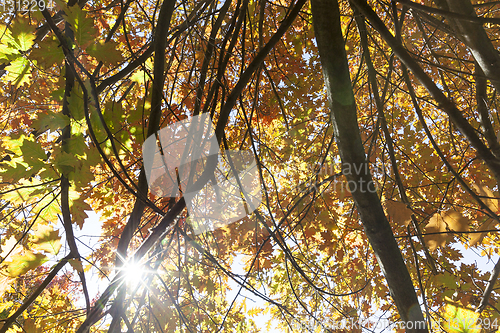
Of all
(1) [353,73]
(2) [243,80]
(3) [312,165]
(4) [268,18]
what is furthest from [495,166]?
(1) [353,73]

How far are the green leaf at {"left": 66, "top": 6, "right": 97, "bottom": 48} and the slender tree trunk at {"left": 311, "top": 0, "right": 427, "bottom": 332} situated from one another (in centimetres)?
91

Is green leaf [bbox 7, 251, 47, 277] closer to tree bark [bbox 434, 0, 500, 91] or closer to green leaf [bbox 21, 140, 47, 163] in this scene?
green leaf [bbox 21, 140, 47, 163]

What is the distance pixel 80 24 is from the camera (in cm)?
87

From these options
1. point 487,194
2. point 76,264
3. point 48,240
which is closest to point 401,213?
point 487,194

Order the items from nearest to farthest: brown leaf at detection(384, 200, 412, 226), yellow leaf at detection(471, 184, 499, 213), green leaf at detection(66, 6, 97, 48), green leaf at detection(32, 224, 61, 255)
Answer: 1. green leaf at detection(66, 6, 97, 48)
2. green leaf at detection(32, 224, 61, 255)
3. yellow leaf at detection(471, 184, 499, 213)
4. brown leaf at detection(384, 200, 412, 226)

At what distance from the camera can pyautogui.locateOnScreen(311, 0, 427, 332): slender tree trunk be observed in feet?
3.82

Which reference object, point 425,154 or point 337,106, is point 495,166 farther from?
point 425,154

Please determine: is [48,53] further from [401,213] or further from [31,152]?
[401,213]

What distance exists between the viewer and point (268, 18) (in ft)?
10.6

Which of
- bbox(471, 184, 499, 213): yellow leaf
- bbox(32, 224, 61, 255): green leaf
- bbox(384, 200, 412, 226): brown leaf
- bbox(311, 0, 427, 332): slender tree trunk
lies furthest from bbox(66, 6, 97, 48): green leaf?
bbox(471, 184, 499, 213): yellow leaf

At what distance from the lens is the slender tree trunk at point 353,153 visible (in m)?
1.16

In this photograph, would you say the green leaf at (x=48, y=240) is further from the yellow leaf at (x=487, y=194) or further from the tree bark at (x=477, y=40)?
the yellow leaf at (x=487, y=194)

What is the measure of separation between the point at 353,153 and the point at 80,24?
1184 mm

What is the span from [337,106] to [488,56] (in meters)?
0.58
